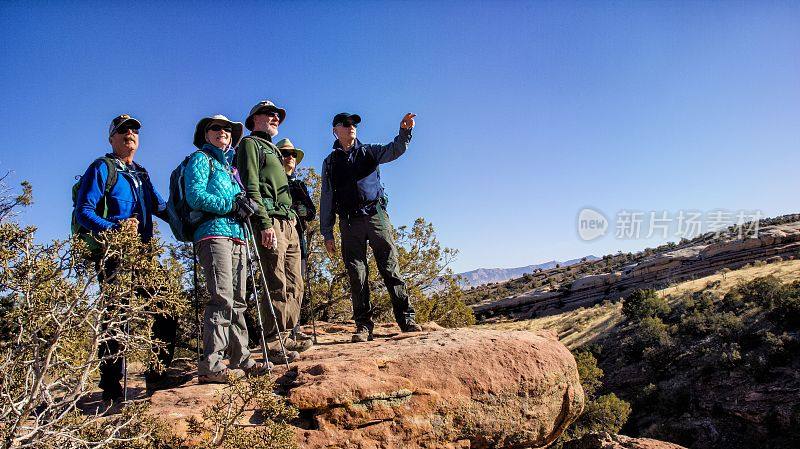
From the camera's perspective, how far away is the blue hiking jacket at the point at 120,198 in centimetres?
349

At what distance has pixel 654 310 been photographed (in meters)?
29.7

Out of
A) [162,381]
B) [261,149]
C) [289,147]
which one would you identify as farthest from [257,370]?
[289,147]

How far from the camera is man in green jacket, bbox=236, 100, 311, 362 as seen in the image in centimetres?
421

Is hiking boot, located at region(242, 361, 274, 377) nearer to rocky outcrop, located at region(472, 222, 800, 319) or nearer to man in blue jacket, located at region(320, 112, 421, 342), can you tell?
man in blue jacket, located at region(320, 112, 421, 342)

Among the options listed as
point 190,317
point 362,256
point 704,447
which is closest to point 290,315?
point 362,256

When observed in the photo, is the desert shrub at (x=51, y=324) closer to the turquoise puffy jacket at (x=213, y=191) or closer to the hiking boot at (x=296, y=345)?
the turquoise puffy jacket at (x=213, y=191)

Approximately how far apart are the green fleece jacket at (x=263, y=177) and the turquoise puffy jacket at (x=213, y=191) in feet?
0.57

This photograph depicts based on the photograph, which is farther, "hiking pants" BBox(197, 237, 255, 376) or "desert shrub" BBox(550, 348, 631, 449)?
"desert shrub" BBox(550, 348, 631, 449)

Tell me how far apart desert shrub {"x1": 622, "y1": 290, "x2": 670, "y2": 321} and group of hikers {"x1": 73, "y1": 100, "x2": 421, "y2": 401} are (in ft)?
95.3

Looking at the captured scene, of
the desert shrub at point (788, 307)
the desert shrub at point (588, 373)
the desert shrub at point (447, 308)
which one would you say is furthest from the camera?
the desert shrub at point (788, 307)

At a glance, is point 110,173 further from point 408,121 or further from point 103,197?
point 408,121

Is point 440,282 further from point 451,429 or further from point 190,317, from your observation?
point 451,429

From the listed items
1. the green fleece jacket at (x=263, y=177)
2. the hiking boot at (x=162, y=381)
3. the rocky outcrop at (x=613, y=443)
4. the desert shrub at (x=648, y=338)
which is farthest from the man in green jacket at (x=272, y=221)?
the desert shrub at (x=648, y=338)

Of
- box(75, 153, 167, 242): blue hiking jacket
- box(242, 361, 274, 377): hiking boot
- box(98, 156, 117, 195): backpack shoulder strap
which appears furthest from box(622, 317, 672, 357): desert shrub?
box(98, 156, 117, 195): backpack shoulder strap
